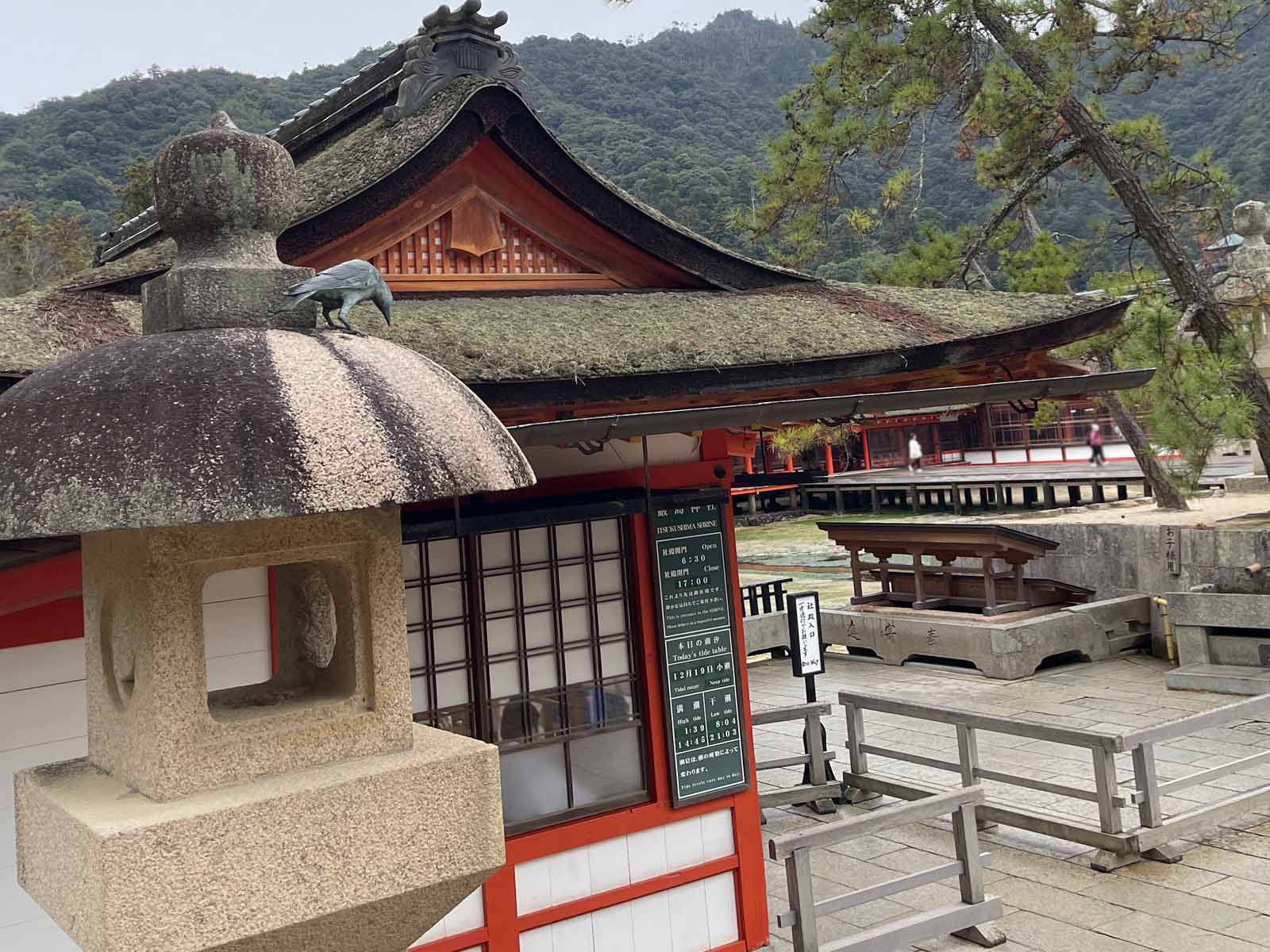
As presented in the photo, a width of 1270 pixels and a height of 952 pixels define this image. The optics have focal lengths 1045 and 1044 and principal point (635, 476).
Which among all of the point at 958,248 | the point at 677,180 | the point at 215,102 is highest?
the point at 215,102

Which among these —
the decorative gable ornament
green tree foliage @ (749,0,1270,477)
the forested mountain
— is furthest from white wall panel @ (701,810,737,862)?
the forested mountain


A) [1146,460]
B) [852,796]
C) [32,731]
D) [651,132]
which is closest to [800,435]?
[1146,460]

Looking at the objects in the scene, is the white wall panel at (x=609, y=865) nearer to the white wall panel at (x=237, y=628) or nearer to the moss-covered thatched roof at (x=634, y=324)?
the white wall panel at (x=237, y=628)

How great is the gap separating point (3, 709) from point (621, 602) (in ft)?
10.7

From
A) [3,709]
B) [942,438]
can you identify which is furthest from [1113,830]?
[942,438]

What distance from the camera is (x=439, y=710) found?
19.0ft

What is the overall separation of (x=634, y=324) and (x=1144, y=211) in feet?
31.5

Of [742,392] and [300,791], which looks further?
[742,392]

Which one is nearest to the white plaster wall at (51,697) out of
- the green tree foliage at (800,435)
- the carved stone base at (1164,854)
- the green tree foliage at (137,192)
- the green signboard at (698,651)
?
the green signboard at (698,651)

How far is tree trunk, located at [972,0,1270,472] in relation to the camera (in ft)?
42.5

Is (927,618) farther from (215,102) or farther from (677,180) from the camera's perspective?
(215,102)

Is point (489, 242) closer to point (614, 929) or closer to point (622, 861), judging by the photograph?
point (622, 861)

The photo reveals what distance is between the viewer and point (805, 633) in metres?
10.3

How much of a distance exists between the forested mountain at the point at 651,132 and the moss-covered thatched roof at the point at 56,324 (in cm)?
3533
